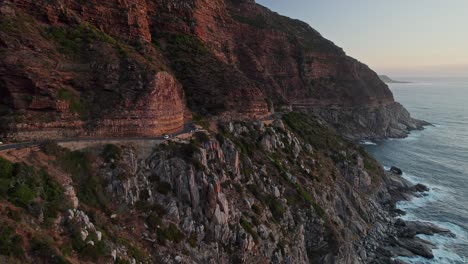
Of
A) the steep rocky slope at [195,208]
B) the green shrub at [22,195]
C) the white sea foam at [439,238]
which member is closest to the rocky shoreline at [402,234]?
the steep rocky slope at [195,208]

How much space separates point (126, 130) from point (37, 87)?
959 cm

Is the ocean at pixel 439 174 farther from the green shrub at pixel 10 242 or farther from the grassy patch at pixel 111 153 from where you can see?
the green shrub at pixel 10 242

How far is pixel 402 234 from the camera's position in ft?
186

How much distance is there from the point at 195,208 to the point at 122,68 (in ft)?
60.2

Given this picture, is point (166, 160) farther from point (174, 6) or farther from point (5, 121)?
point (174, 6)

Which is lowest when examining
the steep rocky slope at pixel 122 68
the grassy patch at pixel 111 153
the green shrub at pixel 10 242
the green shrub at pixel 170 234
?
the green shrub at pixel 170 234

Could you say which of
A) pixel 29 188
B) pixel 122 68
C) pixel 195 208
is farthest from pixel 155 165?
pixel 29 188

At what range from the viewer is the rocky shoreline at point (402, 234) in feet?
166

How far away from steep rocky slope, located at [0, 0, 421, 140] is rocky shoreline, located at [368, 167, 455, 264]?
94.0ft

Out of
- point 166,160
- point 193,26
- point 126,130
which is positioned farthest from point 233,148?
point 193,26

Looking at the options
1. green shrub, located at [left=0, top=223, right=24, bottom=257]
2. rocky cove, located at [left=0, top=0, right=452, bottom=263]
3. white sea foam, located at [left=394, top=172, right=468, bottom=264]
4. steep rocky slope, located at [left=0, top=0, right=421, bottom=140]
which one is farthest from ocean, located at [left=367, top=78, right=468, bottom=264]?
green shrub, located at [left=0, top=223, right=24, bottom=257]

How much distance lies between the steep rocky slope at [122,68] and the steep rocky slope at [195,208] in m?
3.89

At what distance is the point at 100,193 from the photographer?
3272 centimetres

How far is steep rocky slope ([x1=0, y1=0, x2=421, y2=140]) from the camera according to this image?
115 feet
